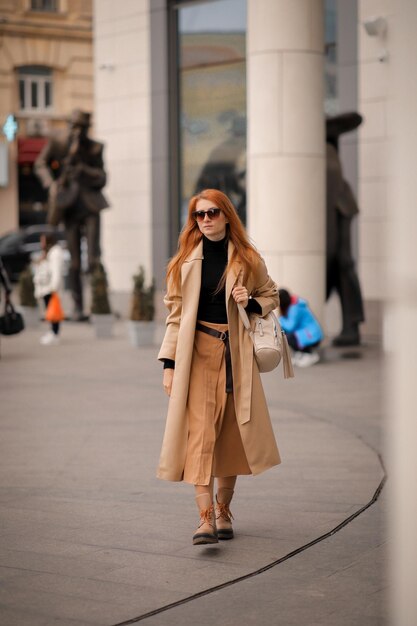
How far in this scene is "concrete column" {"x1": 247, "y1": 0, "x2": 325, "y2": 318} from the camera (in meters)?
14.2

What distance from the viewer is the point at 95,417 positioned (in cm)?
1045

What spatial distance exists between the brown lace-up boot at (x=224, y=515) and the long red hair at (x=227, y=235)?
109 cm

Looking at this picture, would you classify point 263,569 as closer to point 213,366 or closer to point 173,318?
point 213,366

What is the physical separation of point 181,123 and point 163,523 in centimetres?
1525

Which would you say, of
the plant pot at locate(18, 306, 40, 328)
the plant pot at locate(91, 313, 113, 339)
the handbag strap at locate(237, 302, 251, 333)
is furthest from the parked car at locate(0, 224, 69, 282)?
the handbag strap at locate(237, 302, 251, 333)

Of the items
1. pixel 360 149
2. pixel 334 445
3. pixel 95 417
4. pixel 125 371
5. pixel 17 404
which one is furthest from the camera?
pixel 360 149

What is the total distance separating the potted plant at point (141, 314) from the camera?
1616 centimetres

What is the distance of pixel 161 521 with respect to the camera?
6684 millimetres

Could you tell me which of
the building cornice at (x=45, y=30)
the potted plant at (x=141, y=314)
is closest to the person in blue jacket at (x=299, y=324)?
the potted plant at (x=141, y=314)

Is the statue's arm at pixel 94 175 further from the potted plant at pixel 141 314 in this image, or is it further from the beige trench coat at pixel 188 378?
the beige trench coat at pixel 188 378

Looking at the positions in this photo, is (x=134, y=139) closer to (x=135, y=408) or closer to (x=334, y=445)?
(x=135, y=408)

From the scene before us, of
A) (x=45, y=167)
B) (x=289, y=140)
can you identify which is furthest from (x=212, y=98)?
(x=289, y=140)

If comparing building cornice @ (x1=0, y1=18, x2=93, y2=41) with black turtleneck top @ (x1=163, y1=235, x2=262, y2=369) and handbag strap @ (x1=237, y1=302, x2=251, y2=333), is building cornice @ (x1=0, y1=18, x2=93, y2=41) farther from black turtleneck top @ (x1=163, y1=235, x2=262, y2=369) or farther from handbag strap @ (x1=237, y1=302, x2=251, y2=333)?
handbag strap @ (x1=237, y1=302, x2=251, y2=333)

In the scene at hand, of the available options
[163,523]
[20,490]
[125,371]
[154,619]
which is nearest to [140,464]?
[20,490]
